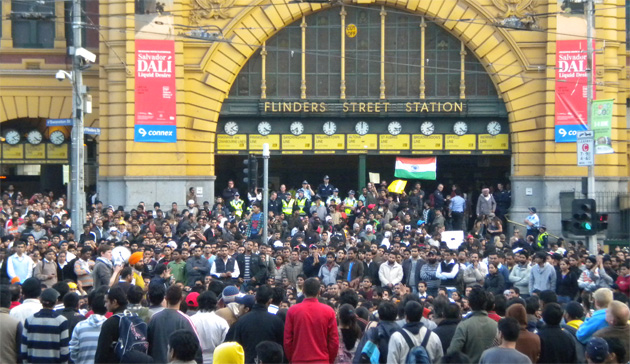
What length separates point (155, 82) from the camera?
3403 cm

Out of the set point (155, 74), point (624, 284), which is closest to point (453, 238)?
point (624, 284)

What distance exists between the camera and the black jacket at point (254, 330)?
12.2m

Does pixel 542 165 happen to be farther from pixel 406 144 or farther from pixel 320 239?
pixel 320 239

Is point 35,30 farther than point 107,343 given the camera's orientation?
Yes

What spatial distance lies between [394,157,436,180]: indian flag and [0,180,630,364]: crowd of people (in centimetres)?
169

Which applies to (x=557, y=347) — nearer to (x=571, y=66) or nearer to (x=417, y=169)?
(x=571, y=66)

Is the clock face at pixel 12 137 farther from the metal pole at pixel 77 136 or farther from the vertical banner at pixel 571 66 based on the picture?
the vertical banner at pixel 571 66

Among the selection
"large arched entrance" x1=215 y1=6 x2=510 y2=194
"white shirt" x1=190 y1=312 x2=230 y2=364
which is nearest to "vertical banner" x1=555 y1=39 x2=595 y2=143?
"large arched entrance" x1=215 y1=6 x2=510 y2=194

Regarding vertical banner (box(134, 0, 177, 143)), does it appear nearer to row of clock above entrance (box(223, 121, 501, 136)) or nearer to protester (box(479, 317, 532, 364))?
row of clock above entrance (box(223, 121, 501, 136))

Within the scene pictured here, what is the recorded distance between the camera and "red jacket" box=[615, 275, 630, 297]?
18358mm

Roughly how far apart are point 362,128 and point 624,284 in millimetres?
18836

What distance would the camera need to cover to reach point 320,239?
26.9m

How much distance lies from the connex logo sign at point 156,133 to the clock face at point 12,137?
6.17m

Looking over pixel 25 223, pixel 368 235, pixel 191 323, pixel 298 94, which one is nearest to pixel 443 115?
pixel 298 94
